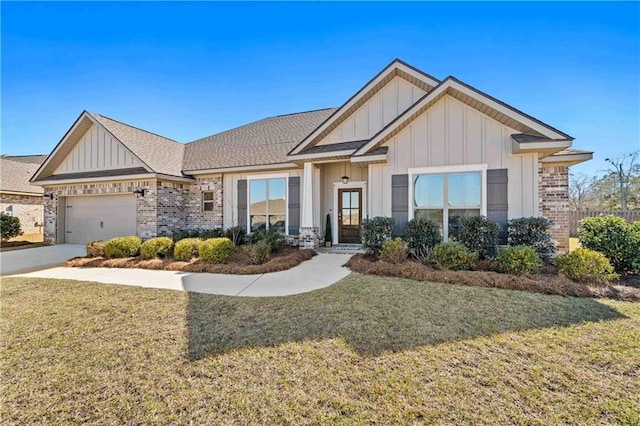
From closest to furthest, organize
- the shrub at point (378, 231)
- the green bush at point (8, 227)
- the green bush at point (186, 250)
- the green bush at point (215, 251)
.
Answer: the shrub at point (378, 231), the green bush at point (215, 251), the green bush at point (186, 250), the green bush at point (8, 227)

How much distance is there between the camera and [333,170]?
10.9m

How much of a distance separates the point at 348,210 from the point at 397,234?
2924 mm

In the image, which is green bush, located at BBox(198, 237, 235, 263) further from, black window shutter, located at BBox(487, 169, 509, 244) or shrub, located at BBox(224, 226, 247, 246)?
black window shutter, located at BBox(487, 169, 509, 244)

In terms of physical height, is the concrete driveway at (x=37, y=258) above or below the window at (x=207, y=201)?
below

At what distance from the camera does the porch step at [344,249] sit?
9.47m

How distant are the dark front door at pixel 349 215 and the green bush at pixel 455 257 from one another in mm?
4186

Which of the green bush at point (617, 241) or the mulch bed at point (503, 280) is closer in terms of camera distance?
the mulch bed at point (503, 280)

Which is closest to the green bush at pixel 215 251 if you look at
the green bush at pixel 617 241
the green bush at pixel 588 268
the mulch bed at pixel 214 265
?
the mulch bed at pixel 214 265

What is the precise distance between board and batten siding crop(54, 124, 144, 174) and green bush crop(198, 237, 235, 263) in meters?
6.12

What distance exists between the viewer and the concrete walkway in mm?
5828

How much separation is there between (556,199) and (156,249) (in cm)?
1229

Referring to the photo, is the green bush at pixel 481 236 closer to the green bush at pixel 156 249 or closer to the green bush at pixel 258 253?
the green bush at pixel 258 253

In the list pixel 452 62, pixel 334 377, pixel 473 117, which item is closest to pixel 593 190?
pixel 452 62

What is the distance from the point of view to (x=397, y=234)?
822cm
